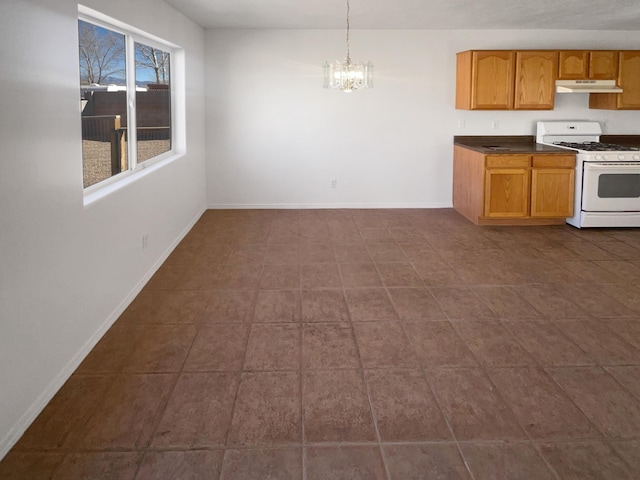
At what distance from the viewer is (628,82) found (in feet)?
23.6

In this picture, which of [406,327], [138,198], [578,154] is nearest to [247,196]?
[138,198]

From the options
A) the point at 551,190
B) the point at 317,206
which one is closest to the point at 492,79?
the point at 551,190

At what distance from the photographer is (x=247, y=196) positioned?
7.96 m

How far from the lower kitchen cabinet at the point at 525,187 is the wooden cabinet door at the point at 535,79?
2.58ft

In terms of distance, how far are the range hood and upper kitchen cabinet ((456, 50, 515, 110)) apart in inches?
23.6

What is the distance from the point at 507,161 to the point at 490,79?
3.41 ft

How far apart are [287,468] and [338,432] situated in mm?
336

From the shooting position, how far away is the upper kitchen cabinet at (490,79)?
7043 millimetres

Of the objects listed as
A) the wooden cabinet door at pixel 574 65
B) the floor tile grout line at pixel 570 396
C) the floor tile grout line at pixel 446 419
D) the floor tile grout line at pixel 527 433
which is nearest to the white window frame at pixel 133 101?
the floor tile grout line at pixel 446 419

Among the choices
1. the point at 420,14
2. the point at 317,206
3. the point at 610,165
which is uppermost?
the point at 420,14

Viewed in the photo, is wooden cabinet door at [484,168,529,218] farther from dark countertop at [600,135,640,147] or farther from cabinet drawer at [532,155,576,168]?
dark countertop at [600,135,640,147]

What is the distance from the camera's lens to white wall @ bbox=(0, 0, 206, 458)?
2482 mm

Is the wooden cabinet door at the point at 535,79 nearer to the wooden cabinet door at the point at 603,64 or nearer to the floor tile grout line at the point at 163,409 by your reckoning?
the wooden cabinet door at the point at 603,64

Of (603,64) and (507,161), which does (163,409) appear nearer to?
(507,161)
